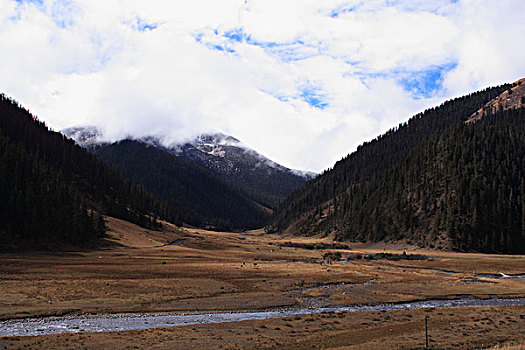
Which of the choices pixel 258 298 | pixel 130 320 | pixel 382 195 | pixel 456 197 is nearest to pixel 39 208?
pixel 258 298

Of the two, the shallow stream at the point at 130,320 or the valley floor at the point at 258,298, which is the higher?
the valley floor at the point at 258,298

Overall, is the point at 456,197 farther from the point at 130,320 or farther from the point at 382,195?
the point at 130,320

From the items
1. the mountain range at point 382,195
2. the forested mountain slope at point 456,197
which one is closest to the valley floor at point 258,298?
the mountain range at point 382,195

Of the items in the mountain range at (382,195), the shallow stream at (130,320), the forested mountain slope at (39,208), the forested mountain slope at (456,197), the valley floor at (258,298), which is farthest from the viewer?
the forested mountain slope at (456,197)

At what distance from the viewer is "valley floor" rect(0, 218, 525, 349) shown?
29.6 metres

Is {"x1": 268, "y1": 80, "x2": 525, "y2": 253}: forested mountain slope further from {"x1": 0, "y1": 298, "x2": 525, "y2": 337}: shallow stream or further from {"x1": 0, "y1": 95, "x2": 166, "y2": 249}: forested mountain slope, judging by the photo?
{"x1": 0, "y1": 95, "x2": 166, "y2": 249}: forested mountain slope

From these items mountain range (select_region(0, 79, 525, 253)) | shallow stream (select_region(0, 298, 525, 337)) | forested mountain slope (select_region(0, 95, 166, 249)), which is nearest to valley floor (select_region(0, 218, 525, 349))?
shallow stream (select_region(0, 298, 525, 337))

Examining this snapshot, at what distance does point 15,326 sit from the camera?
3209 cm

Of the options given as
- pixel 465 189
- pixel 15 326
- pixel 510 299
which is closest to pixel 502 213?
pixel 465 189

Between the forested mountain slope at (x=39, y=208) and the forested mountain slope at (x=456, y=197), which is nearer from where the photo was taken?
the forested mountain slope at (x=39, y=208)

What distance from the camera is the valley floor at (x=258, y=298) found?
2961 centimetres

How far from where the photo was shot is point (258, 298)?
4691 cm

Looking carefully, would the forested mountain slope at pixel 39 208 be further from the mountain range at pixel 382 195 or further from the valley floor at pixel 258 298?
the valley floor at pixel 258 298

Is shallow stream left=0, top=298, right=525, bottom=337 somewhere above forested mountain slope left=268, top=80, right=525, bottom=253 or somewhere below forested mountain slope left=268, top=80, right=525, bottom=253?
below
